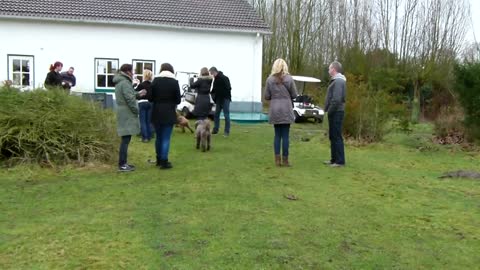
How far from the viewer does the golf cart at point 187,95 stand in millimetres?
19698

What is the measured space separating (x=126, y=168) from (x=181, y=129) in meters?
6.01

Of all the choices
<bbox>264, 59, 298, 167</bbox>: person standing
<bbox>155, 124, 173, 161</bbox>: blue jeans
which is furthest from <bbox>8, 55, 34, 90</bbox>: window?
<bbox>264, 59, 298, 167</bbox>: person standing

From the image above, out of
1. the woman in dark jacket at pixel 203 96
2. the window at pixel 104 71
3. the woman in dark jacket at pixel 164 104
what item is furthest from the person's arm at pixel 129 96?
the window at pixel 104 71

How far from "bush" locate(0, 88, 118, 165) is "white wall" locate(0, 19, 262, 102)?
12.5 m

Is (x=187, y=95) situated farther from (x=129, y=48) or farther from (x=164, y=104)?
(x=164, y=104)

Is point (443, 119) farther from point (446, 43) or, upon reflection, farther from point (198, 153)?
point (446, 43)

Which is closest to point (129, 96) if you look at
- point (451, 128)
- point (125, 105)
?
point (125, 105)

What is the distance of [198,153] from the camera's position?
10547 mm

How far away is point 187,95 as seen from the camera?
802 inches

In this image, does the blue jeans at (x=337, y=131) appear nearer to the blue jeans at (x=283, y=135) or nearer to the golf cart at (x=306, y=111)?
the blue jeans at (x=283, y=135)

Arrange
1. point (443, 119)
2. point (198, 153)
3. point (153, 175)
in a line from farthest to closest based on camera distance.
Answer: point (443, 119) < point (198, 153) < point (153, 175)

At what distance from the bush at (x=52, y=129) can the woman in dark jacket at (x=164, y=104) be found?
3.79ft

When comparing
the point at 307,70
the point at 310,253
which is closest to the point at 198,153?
the point at 310,253

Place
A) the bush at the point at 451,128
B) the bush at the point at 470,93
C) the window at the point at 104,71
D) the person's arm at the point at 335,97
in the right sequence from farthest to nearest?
the window at the point at 104,71, the bush at the point at 451,128, the bush at the point at 470,93, the person's arm at the point at 335,97
